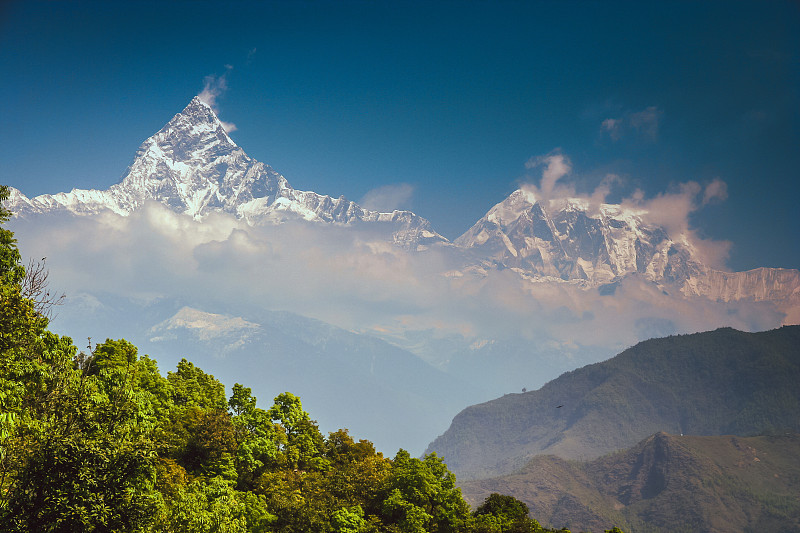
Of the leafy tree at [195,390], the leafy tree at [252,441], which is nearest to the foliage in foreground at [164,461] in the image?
the leafy tree at [252,441]

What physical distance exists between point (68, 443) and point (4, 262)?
836 inches

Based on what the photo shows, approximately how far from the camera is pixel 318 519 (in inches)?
1953

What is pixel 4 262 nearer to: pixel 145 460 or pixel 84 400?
pixel 84 400

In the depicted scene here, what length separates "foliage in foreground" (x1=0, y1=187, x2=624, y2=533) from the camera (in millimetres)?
21406

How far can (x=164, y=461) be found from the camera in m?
44.2

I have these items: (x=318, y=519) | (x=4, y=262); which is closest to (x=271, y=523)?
(x=318, y=519)

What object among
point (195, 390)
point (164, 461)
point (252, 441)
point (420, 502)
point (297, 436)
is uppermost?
point (195, 390)

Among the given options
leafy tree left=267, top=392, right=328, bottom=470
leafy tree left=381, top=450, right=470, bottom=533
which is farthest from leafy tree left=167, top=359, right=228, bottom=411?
leafy tree left=381, top=450, right=470, bottom=533

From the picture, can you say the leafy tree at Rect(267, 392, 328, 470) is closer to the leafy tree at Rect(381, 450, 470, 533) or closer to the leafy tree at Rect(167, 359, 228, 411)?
the leafy tree at Rect(167, 359, 228, 411)

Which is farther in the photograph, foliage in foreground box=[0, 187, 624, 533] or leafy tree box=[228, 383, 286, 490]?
leafy tree box=[228, 383, 286, 490]

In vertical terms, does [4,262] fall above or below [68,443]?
above

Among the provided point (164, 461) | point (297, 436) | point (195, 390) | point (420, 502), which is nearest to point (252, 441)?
point (297, 436)

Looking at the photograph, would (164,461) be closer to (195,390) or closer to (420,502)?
(420,502)

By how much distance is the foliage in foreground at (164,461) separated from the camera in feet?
70.2
